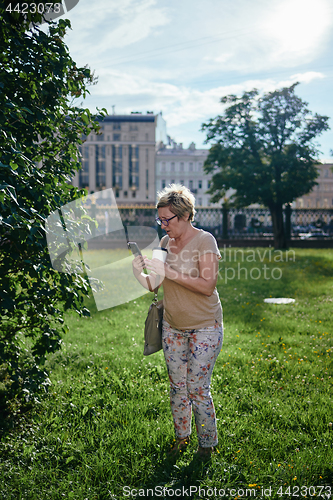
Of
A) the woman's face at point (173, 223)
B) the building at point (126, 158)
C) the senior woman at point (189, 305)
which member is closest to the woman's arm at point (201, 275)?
the senior woman at point (189, 305)

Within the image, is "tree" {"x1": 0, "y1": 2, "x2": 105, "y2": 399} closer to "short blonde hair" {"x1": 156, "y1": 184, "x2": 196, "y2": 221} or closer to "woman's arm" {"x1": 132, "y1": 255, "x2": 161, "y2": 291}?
"woman's arm" {"x1": 132, "y1": 255, "x2": 161, "y2": 291}

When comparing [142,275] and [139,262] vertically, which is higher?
[139,262]

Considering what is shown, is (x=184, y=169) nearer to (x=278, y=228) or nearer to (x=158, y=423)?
(x=278, y=228)

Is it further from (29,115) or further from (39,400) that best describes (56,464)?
(29,115)

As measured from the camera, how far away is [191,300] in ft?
10.1

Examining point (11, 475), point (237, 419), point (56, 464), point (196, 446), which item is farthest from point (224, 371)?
point (11, 475)

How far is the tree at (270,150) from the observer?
2303 cm

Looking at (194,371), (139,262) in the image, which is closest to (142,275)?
(139,262)

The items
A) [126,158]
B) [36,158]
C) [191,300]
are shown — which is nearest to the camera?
[191,300]

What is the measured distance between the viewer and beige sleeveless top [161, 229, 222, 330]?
119 inches

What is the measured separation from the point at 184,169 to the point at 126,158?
13618mm

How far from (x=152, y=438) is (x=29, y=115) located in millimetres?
3068

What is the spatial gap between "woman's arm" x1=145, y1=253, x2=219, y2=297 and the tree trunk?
73.0 feet

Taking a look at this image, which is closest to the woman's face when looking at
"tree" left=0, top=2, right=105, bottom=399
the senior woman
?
the senior woman
